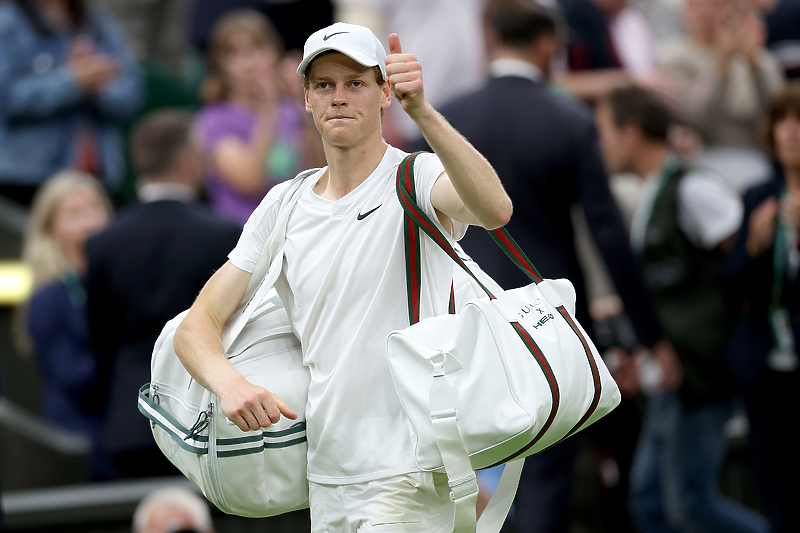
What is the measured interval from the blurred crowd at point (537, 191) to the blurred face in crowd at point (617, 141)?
20 mm

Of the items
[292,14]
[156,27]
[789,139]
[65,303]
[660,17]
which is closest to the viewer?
[789,139]

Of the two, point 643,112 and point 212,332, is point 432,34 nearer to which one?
point 643,112

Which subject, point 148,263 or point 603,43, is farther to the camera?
point 603,43

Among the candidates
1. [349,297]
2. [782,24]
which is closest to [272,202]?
[349,297]

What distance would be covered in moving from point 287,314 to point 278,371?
0.19 m

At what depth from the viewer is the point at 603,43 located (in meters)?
8.20

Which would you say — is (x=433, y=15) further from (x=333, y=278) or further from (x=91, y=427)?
(x=333, y=278)

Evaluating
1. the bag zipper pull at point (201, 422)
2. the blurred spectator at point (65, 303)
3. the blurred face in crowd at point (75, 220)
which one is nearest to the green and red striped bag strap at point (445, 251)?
the bag zipper pull at point (201, 422)

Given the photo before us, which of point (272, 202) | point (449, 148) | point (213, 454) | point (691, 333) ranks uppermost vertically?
point (449, 148)

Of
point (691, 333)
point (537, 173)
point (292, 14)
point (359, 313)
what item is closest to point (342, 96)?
point (359, 313)

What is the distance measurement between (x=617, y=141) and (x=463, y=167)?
430 centimetres

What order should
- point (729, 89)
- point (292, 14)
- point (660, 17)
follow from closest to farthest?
point (292, 14), point (729, 89), point (660, 17)

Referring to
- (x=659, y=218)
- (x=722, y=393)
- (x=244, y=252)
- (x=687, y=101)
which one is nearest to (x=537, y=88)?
(x=659, y=218)

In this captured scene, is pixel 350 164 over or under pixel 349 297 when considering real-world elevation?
over
